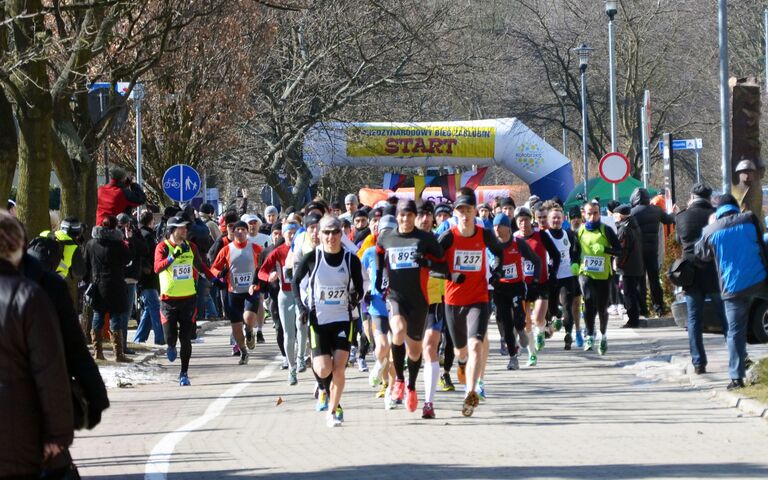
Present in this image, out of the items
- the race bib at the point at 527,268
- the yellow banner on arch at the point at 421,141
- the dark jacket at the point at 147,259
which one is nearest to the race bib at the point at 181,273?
the dark jacket at the point at 147,259

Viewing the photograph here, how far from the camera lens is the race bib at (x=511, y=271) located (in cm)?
1661

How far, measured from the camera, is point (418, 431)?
1164 cm

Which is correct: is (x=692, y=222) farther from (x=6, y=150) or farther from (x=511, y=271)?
(x=6, y=150)

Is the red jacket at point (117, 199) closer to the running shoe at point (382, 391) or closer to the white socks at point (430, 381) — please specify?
the running shoe at point (382, 391)

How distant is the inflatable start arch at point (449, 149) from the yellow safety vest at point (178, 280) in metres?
22.8

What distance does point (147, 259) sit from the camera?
67.7 ft

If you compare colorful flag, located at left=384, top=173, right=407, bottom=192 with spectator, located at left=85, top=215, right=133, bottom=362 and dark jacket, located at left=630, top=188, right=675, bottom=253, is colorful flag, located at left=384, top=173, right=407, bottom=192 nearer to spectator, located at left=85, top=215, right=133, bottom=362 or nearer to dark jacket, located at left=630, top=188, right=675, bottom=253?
dark jacket, located at left=630, top=188, right=675, bottom=253

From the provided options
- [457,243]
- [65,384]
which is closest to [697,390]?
[457,243]

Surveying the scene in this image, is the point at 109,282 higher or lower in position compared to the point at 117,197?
lower

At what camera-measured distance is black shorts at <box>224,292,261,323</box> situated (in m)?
18.9

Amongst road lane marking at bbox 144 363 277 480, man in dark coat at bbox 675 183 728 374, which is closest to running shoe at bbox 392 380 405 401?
road lane marking at bbox 144 363 277 480

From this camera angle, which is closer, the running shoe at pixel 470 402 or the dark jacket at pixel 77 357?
the dark jacket at pixel 77 357

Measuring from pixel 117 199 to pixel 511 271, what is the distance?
7607 millimetres

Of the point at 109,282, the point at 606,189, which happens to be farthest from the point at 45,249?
the point at 606,189
